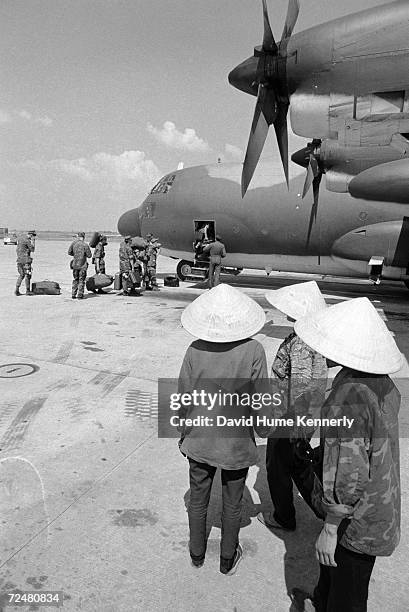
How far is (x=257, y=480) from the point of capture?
4.14 metres

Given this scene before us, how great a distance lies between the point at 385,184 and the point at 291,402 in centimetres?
666

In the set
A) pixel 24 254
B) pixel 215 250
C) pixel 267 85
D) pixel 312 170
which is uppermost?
pixel 267 85

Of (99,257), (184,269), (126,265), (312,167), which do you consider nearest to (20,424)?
(126,265)

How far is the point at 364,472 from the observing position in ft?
7.02

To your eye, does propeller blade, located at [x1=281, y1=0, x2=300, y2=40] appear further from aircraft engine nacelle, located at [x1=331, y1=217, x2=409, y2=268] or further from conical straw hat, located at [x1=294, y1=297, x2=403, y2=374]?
conical straw hat, located at [x1=294, y1=297, x2=403, y2=374]

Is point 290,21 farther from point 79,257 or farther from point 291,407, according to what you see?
point 291,407

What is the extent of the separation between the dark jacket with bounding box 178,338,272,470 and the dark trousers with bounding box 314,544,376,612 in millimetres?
860

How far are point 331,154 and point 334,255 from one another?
375cm

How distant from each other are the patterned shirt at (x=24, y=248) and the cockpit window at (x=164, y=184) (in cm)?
602

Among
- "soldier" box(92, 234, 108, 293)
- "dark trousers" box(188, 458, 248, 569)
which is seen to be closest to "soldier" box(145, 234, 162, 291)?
"soldier" box(92, 234, 108, 293)

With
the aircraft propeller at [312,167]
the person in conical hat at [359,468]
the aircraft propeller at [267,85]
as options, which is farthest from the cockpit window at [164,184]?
the person in conical hat at [359,468]

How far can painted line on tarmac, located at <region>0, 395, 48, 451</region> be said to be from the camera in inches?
180

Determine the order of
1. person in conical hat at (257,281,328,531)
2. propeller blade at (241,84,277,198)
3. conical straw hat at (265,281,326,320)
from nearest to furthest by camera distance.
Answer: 1. person in conical hat at (257,281,328,531)
2. conical straw hat at (265,281,326,320)
3. propeller blade at (241,84,277,198)

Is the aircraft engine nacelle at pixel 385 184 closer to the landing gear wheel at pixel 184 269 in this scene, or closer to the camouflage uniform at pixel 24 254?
the camouflage uniform at pixel 24 254
